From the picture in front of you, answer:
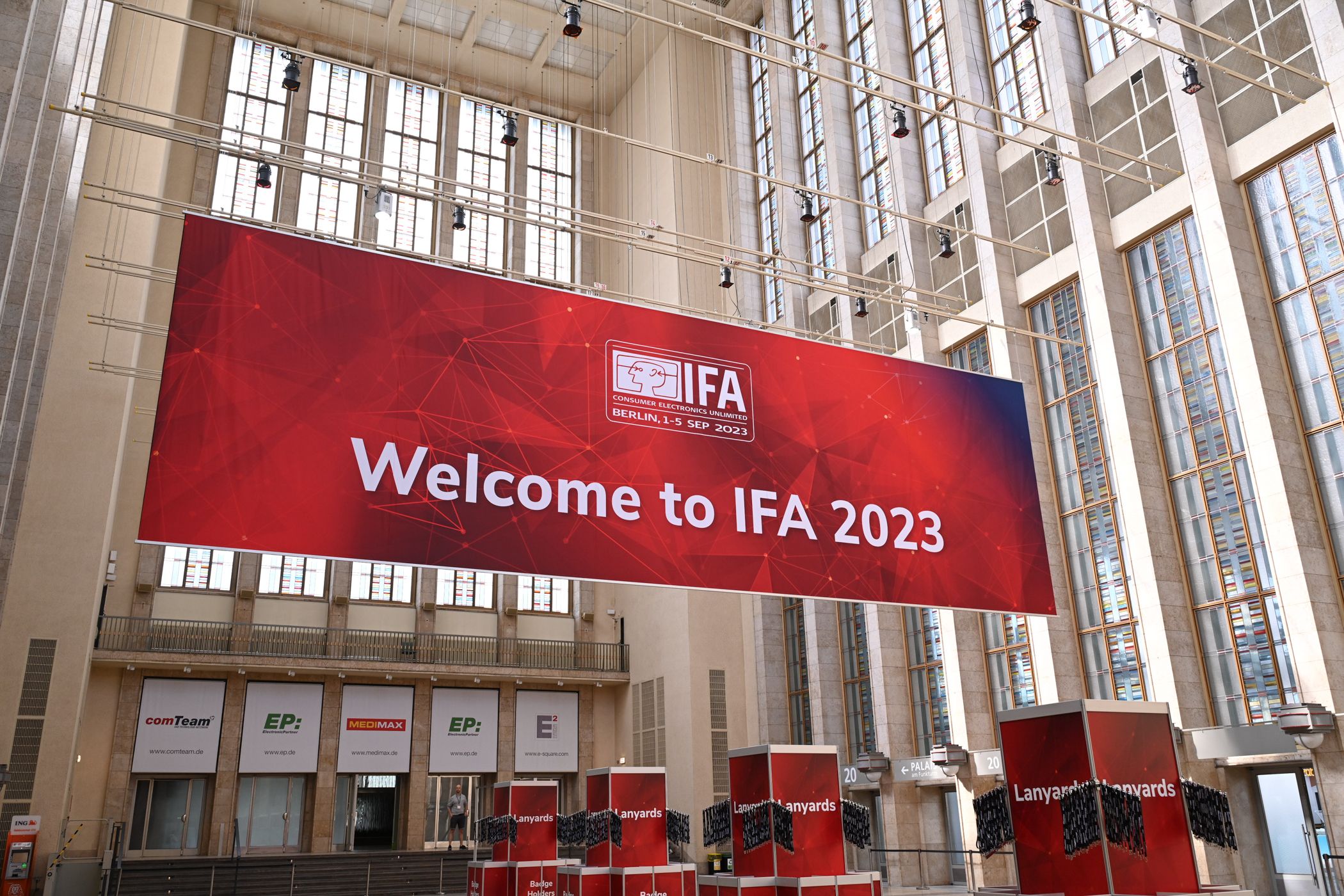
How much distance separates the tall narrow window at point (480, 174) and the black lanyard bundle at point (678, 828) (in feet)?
67.6

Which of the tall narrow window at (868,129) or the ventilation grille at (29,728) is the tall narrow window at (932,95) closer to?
the tall narrow window at (868,129)

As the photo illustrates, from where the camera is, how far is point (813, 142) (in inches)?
1120

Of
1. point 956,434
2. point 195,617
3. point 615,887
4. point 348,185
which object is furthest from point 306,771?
point 956,434

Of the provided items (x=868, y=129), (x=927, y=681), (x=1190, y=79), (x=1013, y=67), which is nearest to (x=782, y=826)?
(x=927, y=681)

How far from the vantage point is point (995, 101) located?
2172 cm

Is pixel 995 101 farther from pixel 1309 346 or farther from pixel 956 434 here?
pixel 956 434

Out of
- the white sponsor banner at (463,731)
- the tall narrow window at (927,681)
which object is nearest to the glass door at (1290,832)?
the tall narrow window at (927,681)

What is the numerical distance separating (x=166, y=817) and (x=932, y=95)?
2571 cm

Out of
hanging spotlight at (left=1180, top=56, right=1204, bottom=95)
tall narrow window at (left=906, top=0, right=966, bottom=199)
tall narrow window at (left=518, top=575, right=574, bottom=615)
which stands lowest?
tall narrow window at (left=518, top=575, right=574, bottom=615)

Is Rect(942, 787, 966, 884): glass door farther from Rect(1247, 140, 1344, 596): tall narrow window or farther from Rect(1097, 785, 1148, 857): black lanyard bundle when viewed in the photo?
Rect(1097, 785, 1148, 857): black lanyard bundle

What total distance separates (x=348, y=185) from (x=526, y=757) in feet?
61.2

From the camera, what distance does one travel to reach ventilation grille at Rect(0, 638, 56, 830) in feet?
68.2

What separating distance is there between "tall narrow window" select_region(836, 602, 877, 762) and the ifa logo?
12.4 metres

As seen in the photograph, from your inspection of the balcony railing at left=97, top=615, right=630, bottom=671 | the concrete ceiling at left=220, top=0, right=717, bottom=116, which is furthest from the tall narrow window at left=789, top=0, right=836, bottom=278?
the balcony railing at left=97, top=615, right=630, bottom=671
